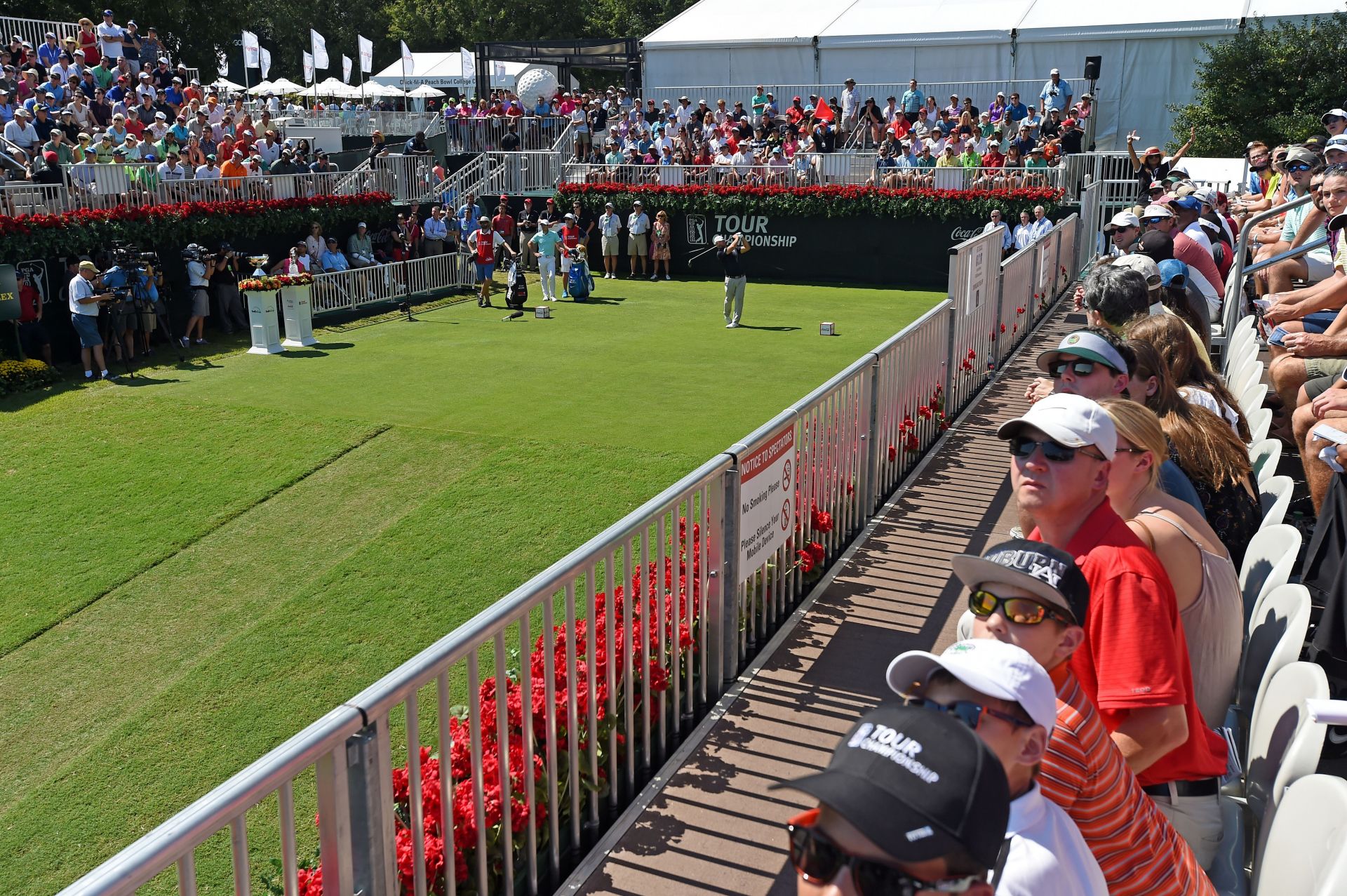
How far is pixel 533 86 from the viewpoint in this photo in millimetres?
49188

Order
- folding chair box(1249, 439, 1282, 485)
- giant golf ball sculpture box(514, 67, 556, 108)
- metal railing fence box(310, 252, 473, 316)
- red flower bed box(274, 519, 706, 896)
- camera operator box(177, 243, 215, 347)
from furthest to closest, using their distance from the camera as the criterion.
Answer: giant golf ball sculpture box(514, 67, 556, 108) → metal railing fence box(310, 252, 473, 316) → camera operator box(177, 243, 215, 347) → folding chair box(1249, 439, 1282, 485) → red flower bed box(274, 519, 706, 896)

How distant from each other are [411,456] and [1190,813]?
36.2 feet

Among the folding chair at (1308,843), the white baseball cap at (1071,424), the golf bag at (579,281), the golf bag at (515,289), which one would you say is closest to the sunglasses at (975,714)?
the folding chair at (1308,843)

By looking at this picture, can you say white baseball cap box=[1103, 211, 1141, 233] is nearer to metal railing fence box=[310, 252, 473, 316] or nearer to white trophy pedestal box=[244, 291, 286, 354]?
white trophy pedestal box=[244, 291, 286, 354]

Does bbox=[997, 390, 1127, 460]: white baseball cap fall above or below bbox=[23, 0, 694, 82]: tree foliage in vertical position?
below

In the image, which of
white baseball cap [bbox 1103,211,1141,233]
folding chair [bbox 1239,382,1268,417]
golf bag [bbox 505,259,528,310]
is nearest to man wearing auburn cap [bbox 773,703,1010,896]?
folding chair [bbox 1239,382,1268,417]

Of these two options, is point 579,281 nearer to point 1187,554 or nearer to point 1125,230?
point 1125,230

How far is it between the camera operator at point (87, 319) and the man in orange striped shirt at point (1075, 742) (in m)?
18.1

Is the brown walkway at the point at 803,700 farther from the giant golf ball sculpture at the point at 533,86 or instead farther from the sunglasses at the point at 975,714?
the giant golf ball sculpture at the point at 533,86

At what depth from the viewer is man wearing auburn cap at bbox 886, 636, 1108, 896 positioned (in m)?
2.21

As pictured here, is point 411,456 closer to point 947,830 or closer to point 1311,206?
point 1311,206

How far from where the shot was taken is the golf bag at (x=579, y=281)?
25391 mm

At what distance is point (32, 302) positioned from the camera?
18.6 meters

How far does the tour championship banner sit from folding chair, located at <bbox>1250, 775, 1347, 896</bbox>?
24.2m
